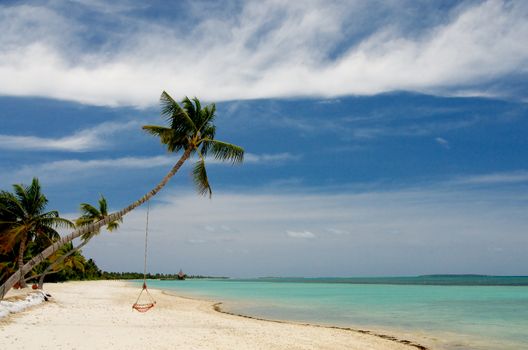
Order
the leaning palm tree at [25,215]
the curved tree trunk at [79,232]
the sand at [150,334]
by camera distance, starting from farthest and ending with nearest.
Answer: the leaning palm tree at [25,215]
the curved tree trunk at [79,232]
the sand at [150,334]

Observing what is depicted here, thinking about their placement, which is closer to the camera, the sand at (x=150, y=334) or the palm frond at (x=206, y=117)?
the sand at (x=150, y=334)

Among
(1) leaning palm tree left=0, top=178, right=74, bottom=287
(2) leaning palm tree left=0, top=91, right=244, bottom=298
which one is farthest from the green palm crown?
(1) leaning palm tree left=0, top=178, right=74, bottom=287

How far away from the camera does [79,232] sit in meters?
14.4

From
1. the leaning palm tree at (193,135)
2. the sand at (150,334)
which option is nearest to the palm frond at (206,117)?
the leaning palm tree at (193,135)

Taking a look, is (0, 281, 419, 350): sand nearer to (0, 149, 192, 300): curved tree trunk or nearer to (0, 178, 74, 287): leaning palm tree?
(0, 149, 192, 300): curved tree trunk

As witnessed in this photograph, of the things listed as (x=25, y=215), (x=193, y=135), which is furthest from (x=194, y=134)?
(x=25, y=215)

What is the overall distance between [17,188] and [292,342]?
60.2 feet

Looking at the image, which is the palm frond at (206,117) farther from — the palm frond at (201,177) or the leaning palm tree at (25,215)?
the leaning palm tree at (25,215)

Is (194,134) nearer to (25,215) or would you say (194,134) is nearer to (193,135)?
(193,135)

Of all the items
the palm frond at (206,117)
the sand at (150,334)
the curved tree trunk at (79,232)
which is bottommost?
the sand at (150,334)

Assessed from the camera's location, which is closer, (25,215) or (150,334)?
(150,334)

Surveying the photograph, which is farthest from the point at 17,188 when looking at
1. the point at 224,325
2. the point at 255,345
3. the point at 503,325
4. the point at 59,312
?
the point at 503,325

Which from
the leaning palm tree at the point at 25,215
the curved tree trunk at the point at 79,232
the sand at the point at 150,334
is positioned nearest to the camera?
the sand at the point at 150,334

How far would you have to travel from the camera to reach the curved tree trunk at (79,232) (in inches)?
524
